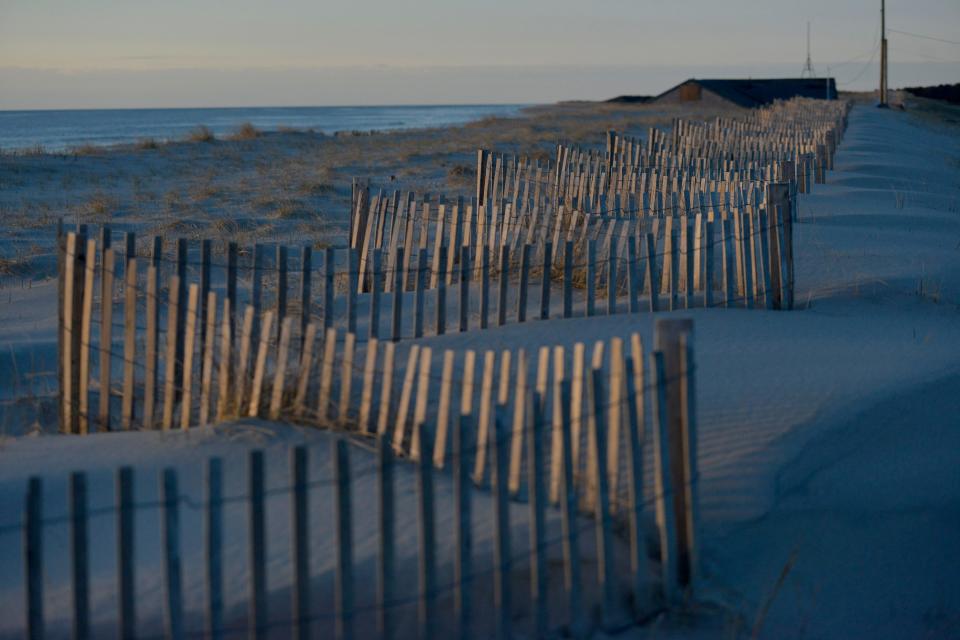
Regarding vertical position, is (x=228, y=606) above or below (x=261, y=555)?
below

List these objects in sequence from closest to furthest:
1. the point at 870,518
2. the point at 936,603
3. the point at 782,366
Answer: the point at 936,603 < the point at 870,518 < the point at 782,366

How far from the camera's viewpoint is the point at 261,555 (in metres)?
3.40

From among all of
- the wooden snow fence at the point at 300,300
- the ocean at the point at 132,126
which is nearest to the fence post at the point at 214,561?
the wooden snow fence at the point at 300,300

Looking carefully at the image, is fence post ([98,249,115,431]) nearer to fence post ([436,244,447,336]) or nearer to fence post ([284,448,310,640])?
fence post ([436,244,447,336])

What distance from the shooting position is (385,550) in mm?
3574

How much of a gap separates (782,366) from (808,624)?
2351mm

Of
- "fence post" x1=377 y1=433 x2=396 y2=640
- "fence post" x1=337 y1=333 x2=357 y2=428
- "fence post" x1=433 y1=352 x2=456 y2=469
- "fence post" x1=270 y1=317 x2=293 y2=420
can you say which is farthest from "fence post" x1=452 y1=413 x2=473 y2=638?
"fence post" x1=270 y1=317 x2=293 y2=420

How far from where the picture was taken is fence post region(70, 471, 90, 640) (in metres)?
3.21

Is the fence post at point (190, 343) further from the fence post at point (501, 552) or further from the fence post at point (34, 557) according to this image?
the fence post at point (501, 552)

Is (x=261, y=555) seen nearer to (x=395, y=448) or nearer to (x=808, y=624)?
(x=395, y=448)

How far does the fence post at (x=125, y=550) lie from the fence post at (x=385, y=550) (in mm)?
769

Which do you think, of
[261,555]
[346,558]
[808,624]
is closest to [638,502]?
[808,624]

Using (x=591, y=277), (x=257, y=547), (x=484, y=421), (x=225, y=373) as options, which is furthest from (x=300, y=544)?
(x=591, y=277)

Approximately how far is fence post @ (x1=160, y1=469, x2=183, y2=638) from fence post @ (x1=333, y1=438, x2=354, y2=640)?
49cm
